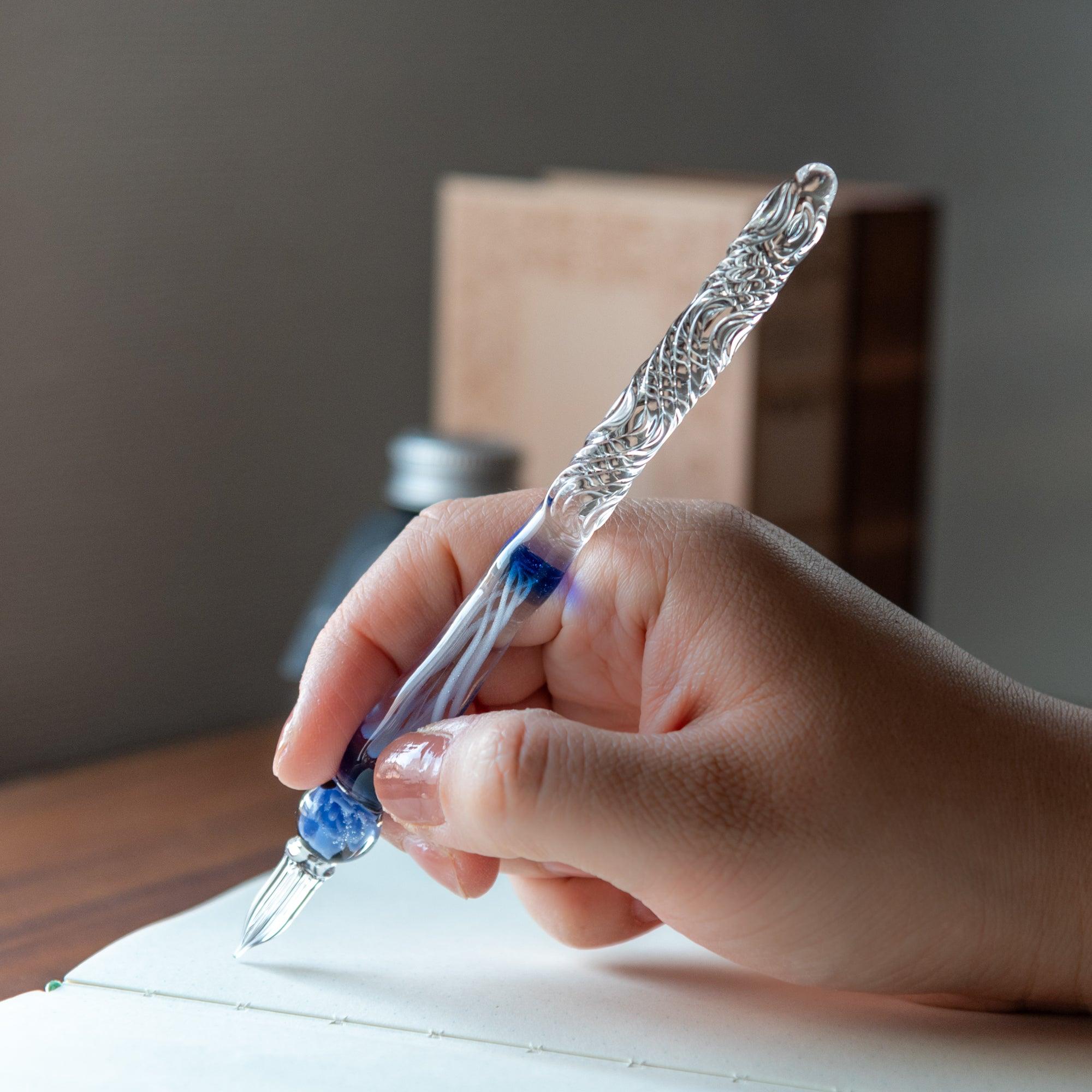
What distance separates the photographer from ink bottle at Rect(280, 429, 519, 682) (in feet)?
2.69

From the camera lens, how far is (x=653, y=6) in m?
1.32

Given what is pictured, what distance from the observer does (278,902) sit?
1.75 ft

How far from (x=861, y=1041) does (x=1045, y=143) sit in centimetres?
146

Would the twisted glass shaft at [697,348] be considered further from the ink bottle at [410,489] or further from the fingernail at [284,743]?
the ink bottle at [410,489]

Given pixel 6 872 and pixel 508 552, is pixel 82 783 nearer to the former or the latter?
pixel 6 872

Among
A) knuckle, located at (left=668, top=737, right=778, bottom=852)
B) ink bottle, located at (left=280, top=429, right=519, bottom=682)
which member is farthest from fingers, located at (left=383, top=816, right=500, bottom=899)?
ink bottle, located at (left=280, top=429, right=519, bottom=682)

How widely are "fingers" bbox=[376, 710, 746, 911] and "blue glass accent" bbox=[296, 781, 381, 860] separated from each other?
0.08m

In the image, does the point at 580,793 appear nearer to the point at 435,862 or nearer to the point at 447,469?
the point at 435,862

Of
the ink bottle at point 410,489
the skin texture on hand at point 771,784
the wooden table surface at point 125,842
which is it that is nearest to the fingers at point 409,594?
the skin texture on hand at point 771,784

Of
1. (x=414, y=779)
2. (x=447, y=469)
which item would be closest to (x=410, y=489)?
(x=447, y=469)

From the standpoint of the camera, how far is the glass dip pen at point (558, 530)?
0.45 m

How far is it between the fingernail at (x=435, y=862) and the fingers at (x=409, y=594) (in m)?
0.06

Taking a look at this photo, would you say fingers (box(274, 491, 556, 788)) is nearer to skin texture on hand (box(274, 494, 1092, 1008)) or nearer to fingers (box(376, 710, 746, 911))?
skin texture on hand (box(274, 494, 1092, 1008))

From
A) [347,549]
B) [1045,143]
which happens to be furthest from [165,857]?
[1045,143]
